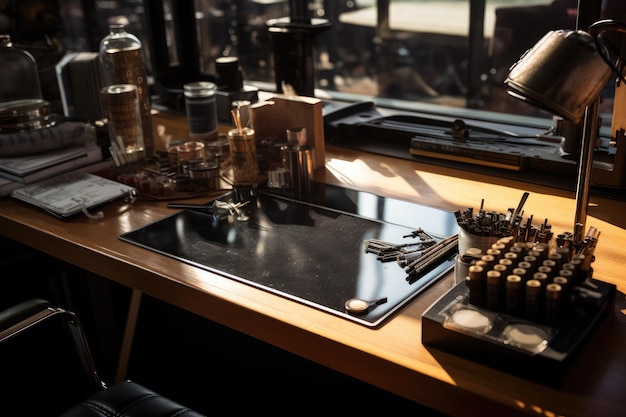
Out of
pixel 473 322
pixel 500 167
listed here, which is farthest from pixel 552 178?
pixel 473 322

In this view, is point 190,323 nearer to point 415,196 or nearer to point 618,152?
point 415,196

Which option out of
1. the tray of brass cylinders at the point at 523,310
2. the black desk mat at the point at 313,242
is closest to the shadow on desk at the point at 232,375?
the black desk mat at the point at 313,242

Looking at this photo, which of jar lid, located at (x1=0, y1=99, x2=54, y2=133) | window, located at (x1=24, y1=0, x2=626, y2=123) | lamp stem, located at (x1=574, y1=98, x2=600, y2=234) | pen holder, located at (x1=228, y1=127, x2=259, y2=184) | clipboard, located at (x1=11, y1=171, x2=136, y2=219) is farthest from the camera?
window, located at (x1=24, y1=0, x2=626, y2=123)

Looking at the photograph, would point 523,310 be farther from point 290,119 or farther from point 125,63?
point 125,63

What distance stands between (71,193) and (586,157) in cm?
120

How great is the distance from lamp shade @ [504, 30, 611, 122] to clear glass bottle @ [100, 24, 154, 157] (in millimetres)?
1283

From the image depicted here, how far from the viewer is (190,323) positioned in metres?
2.22

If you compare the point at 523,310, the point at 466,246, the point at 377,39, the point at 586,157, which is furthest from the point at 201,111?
A: the point at 377,39

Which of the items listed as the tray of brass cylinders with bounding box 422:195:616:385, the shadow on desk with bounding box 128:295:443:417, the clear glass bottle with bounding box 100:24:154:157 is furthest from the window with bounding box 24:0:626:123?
the tray of brass cylinders with bounding box 422:195:616:385

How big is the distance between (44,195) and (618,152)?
137 cm

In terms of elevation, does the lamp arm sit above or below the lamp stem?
above

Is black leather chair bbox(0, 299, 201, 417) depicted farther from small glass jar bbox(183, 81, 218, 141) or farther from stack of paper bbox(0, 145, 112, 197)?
small glass jar bbox(183, 81, 218, 141)

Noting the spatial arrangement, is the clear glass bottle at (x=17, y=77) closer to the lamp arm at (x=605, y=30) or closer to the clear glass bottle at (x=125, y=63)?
the clear glass bottle at (x=125, y=63)

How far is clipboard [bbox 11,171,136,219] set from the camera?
170 cm
